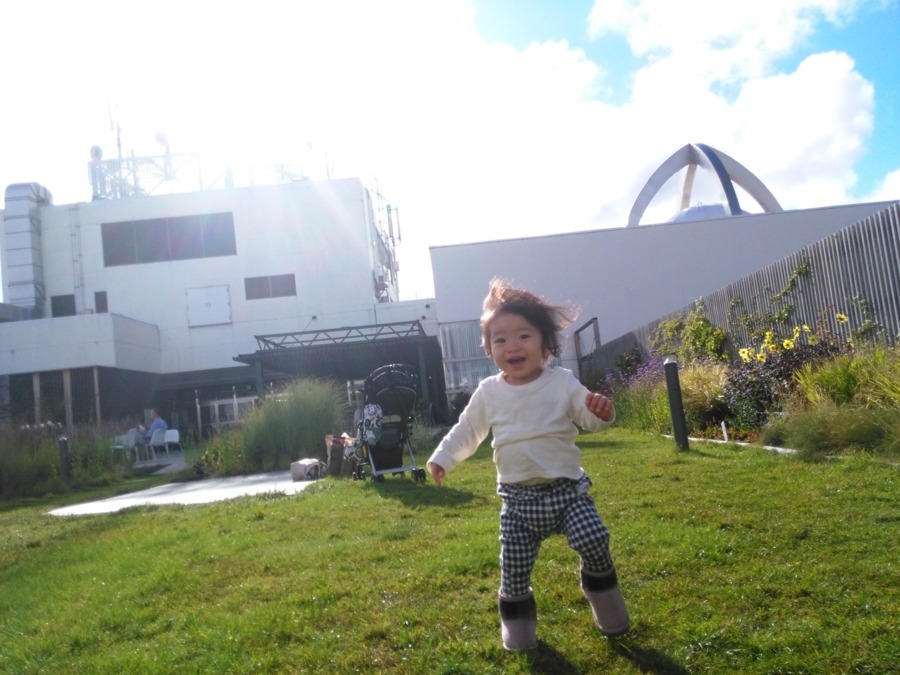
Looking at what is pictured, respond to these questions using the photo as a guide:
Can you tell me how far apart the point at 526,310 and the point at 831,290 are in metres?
7.79

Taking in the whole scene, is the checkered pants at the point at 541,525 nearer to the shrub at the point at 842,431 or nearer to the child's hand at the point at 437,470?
the child's hand at the point at 437,470

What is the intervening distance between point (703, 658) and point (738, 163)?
1468 inches

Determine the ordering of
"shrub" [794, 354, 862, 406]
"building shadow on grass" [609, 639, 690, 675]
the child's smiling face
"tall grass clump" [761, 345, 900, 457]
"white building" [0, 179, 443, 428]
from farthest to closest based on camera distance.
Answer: "white building" [0, 179, 443, 428]
"shrub" [794, 354, 862, 406]
"tall grass clump" [761, 345, 900, 457]
the child's smiling face
"building shadow on grass" [609, 639, 690, 675]

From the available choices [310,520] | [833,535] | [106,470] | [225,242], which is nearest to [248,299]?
[225,242]

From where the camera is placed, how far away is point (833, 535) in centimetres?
438

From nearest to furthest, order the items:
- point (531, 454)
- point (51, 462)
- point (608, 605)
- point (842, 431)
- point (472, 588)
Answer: point (608, 605)
point (531, 454)
point (472, 588)
point (842, 431)
point (51, 462)

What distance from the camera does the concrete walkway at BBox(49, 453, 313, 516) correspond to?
34.0ft

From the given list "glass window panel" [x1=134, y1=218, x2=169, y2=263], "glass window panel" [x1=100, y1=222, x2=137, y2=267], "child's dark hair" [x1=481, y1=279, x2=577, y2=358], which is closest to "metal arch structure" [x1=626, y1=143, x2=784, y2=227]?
"glass window panel" [x1=134, y1=218, x2=169, y2=263]

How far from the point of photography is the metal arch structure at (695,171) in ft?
119

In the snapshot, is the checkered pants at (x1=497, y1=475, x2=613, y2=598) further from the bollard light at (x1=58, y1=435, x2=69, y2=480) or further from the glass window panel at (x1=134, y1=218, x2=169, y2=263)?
the glass window panel at (x1=134, y1=218, x2=169, y2=263)

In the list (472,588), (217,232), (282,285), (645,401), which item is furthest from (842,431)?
(217,232)

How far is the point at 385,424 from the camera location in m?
9.94

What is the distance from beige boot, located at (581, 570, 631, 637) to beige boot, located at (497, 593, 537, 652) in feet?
0.84

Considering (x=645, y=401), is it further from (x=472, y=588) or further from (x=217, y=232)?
(x=217, y=232)
